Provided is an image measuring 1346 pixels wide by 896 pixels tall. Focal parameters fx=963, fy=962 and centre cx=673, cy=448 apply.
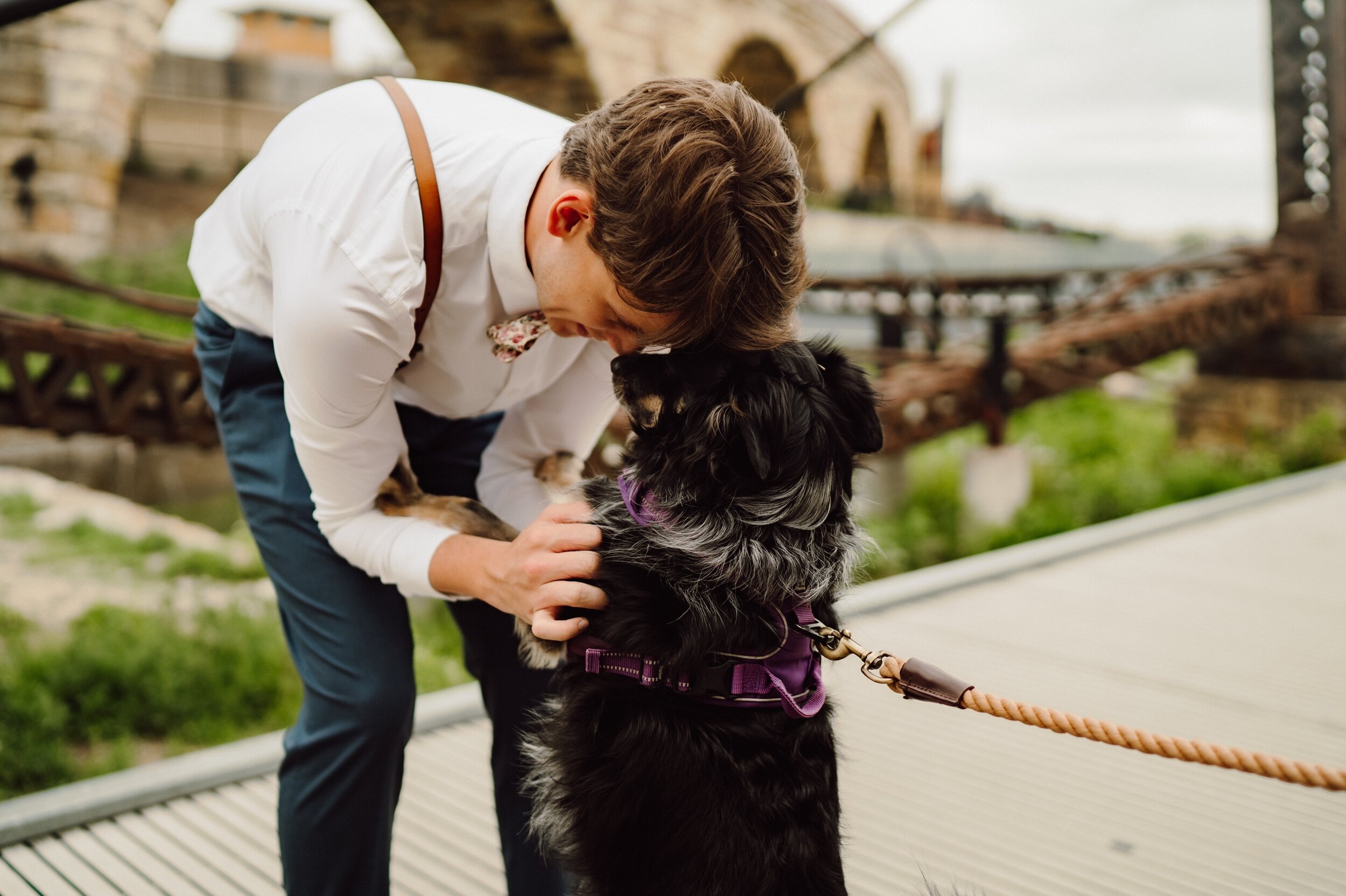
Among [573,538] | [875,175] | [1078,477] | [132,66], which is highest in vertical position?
[132,66]

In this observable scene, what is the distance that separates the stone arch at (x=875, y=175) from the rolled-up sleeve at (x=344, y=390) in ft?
51.3

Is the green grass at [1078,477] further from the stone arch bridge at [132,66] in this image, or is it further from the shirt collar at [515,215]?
the shirt collar at [515,215]

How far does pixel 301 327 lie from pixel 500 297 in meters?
0.32

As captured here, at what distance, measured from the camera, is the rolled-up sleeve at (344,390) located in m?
1.25

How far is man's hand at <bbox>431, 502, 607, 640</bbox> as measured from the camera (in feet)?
4.31

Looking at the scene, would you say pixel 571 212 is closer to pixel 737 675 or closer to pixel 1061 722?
pixel 737 675

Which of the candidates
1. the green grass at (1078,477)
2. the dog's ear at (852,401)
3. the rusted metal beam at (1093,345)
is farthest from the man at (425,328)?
the green grass at (1078,477)

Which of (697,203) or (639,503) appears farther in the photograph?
(639,503)

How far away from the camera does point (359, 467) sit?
1.40 meters

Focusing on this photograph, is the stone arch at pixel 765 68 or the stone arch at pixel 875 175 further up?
the stone arch at pixel 765 68

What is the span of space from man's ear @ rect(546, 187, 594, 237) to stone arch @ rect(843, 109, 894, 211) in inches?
617

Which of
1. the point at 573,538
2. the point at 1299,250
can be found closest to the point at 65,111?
the point at 573,538

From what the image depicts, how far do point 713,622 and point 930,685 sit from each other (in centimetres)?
30

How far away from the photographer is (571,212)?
122 cm
